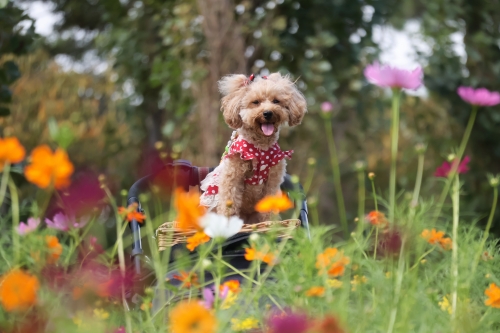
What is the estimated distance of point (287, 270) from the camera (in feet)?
5.69

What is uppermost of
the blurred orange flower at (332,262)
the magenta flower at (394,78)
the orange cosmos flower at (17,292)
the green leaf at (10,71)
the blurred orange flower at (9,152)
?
the blurred orange flower at (9,152)

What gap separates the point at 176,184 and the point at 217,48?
3212mm

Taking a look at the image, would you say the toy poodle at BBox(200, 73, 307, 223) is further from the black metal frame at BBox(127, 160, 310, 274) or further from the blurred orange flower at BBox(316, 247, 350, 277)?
the blurred orange flower at BBox(316, 247, 350, 277)

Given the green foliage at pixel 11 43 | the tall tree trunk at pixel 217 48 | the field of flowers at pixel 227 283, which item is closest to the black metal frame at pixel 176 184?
the field of flowers at pixel 227 283

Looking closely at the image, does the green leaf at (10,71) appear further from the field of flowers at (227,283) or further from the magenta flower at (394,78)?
the magenta flower at (394,78)

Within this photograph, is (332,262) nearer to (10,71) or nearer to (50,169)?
(50,169)

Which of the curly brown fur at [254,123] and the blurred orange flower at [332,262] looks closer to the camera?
the blurred orange flower at [332,262]

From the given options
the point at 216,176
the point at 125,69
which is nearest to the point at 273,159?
the point at 216,176

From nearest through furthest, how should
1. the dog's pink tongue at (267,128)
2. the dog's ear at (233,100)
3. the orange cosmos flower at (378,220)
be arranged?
1. the orange cosmos flower at (378,220)
2. the dog's pink tongue at (267,128)
3. the dog's ear at (233,100)

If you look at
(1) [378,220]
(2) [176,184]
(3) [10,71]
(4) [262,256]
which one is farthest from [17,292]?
(3) [10,71]

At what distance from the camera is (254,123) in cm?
298

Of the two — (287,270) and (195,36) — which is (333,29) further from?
(287,270)

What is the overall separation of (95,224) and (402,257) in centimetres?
87

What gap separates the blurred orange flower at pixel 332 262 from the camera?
4.76 feet
